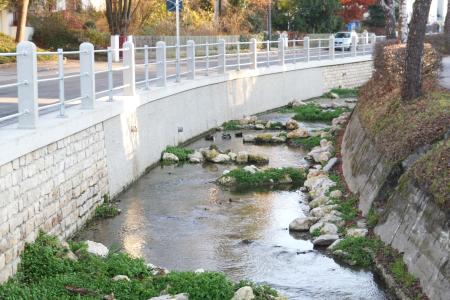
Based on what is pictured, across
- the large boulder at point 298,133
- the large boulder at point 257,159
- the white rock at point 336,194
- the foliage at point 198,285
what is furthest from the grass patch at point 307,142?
the foliage at point 198,285

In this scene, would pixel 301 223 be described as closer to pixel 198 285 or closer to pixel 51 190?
pixel 198 285

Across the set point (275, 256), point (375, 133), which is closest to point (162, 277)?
point (275, 256)

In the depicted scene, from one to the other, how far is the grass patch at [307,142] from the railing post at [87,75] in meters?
9.72

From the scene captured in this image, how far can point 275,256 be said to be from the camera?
12164mm

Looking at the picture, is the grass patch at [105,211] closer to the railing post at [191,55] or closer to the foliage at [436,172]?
the foliage at [436,172]

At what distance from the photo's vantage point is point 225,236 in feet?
43.7

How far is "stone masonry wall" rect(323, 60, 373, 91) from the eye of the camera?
3828 cm

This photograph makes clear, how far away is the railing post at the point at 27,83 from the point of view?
35.2 feet

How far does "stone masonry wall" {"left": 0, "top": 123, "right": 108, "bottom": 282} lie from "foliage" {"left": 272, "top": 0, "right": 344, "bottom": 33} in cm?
5001

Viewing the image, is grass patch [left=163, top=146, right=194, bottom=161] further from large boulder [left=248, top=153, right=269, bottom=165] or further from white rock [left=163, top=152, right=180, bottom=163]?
large boulder [left=248, top=153, right=269, bottom=165]

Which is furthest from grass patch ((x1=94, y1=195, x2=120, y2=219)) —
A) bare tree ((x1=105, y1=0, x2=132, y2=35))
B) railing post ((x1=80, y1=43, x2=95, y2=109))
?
bare tree ((x1=105, y1=0, x2=132, y2=35))

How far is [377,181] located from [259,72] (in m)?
17.1

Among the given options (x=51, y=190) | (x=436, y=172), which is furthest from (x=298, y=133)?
(x=436, y=172)

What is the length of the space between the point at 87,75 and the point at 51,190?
3.09 m
